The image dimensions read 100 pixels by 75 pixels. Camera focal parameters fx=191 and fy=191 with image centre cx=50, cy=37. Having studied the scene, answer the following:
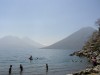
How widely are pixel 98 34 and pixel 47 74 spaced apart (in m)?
79.5

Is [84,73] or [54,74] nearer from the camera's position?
[84,73]

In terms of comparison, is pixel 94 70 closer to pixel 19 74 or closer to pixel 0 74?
pixel 19 74

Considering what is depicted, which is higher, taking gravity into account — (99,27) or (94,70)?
(99,27)

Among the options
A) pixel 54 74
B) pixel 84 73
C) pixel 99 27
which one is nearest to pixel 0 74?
pixel 54 74

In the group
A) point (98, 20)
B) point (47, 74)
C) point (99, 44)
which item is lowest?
point (47, 74)

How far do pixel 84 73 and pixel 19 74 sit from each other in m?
18.1

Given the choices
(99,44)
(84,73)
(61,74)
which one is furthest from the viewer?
(99,44)

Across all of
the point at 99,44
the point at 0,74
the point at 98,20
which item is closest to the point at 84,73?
the point at 0,74

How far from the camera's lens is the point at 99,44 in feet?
306

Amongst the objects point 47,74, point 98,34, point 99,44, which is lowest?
point 47,74

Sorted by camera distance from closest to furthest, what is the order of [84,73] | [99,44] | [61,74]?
[84,73] < [61,74] < [99,44]

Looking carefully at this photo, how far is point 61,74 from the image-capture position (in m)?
44.0

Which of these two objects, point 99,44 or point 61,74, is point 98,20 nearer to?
point 99,44

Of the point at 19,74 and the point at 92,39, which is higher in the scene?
the point at 92,39
